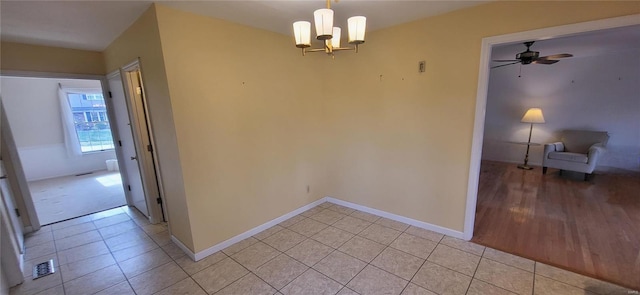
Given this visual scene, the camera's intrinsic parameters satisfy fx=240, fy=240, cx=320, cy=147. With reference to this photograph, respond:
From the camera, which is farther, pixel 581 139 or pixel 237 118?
pixel 581 139

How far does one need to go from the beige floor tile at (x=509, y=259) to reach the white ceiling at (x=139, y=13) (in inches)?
97.2

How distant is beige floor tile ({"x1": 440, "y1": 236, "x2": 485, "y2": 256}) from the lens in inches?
99.3

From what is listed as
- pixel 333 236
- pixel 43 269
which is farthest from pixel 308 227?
pixel 43 269

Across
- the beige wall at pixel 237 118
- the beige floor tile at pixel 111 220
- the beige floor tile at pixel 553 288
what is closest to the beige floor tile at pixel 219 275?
the beige wall at pixel 237 118

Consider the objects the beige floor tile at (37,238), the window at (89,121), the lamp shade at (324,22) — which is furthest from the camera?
the window at (89,121)

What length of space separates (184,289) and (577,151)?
7.34m

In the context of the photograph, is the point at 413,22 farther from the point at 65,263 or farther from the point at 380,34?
the point at 65,263

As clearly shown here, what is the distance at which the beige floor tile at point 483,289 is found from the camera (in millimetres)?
1962

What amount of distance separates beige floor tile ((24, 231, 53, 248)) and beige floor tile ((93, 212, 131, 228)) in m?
0.45

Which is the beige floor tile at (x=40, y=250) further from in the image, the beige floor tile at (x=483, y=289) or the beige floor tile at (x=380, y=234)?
the beige floor tile at (x=483, y=289)

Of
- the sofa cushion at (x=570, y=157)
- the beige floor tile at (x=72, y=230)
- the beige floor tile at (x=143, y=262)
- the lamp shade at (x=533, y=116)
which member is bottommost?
the beige floor tile at (x=143, y=262)

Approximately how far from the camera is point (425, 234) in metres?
2.89

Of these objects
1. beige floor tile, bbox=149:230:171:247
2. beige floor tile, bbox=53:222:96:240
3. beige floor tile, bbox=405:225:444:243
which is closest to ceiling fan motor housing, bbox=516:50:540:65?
beige floor tile, bbox=405:225:444:243

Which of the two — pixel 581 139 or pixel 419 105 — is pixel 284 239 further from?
pixel 581 139
